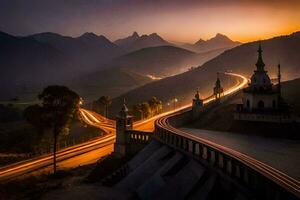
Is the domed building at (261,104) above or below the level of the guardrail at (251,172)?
above

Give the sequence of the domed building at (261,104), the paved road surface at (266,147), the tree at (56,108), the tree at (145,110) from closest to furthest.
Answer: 1. the paved road surface at (266,147)
2. the domed building at (261,104)
3. the tree at (56,108)
4. the tree at (145,110)

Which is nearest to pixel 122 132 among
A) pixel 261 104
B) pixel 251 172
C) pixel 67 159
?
pixel 67 159

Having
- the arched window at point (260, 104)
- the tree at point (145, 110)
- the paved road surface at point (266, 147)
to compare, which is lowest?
the paved road surface at point (266, 147)

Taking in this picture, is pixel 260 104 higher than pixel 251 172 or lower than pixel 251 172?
higher

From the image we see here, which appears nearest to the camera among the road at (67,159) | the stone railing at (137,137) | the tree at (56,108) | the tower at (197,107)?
the stone railing at (137,137)

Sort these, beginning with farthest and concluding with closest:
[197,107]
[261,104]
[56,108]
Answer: [197,107] → [56,108] → [261,104]

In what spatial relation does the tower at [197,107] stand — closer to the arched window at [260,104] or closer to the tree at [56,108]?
the arched window at [260,104]

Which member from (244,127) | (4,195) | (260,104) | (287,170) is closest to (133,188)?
(4,195)

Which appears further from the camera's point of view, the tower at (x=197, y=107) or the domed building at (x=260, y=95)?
the tower at (x=197, y=107)

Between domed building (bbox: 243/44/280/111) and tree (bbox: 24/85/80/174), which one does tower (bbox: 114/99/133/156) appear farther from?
domed building (bbox: 243/44/280/111)

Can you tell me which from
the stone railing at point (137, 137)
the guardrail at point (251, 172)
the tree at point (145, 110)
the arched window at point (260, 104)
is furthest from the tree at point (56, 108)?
the tree at point (145, 110)

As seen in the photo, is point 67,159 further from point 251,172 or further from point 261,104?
point 251,172

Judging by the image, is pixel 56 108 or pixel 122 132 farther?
pixel 56 108

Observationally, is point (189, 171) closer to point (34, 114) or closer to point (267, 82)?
point (267, 82)
